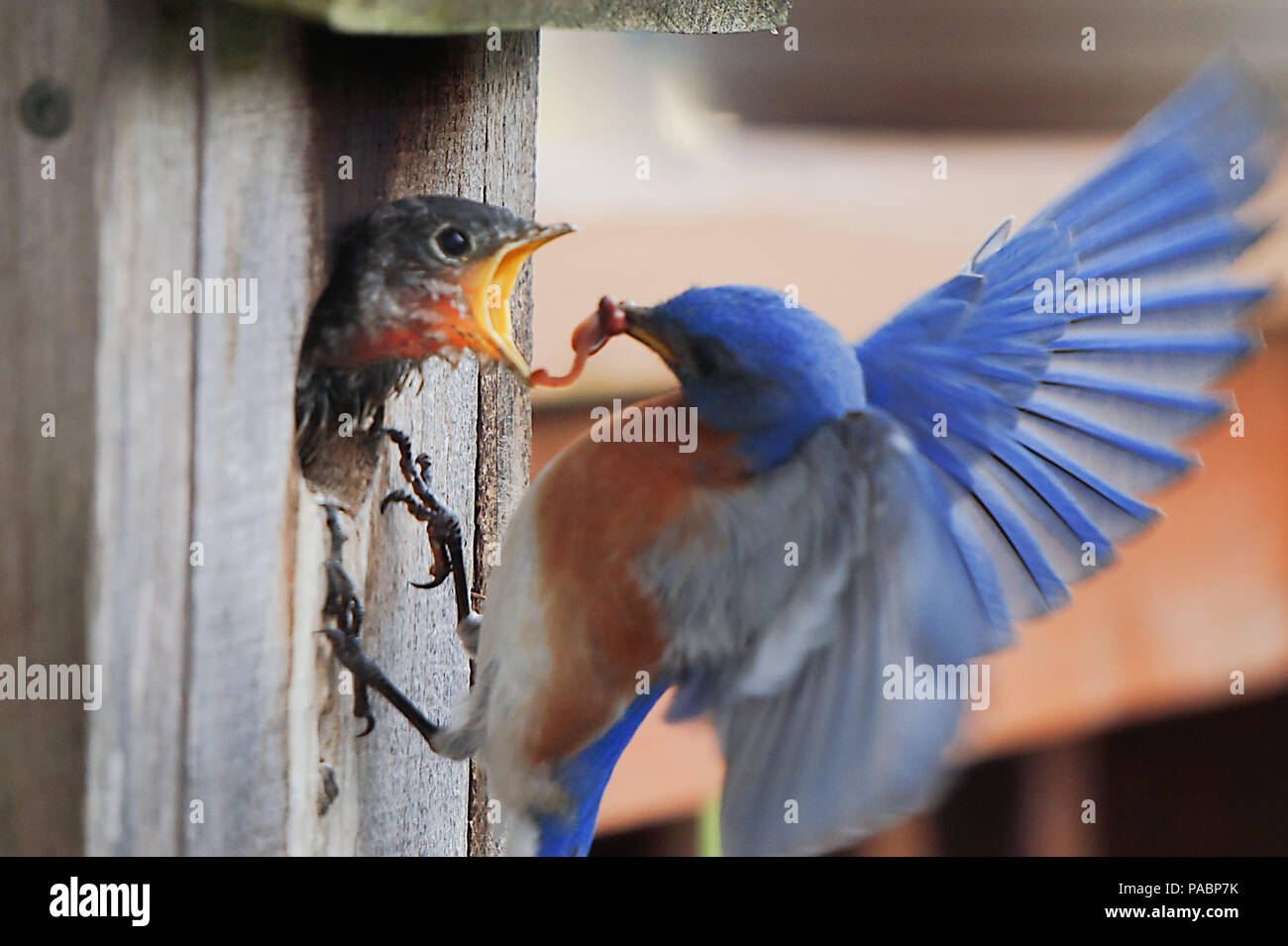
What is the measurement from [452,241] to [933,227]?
134 centimetres

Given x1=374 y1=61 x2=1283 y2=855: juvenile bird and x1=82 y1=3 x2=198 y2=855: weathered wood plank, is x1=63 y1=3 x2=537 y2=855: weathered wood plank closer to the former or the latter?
x1=82 y1=3 x2=198 y2=855: weathered wood plank

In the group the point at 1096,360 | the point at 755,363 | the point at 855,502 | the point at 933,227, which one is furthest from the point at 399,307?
the point at 933,227

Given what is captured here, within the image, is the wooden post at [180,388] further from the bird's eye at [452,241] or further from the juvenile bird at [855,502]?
the juvenile bird at [855,502]

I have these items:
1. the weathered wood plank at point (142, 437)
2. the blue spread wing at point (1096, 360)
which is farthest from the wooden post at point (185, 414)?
the blue spread wing at point (1096, 360)

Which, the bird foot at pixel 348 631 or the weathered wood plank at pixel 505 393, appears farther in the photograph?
the weathered wood plank at pixel 505 393

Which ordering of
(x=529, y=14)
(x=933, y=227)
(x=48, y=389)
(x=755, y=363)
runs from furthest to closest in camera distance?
(x=933, y=227) → (x=755, y=363) → (x=529, y=14) → (x=48, y=389)

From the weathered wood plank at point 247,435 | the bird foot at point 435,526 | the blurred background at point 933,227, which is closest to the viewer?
the weathered wood plank at point 247,435

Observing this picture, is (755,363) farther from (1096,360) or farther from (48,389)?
(48,389)

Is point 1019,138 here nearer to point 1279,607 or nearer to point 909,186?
point 909,186

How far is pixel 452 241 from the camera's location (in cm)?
146

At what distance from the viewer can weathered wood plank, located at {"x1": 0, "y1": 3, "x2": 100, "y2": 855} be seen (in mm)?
1101

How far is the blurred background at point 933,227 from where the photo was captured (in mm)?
2357

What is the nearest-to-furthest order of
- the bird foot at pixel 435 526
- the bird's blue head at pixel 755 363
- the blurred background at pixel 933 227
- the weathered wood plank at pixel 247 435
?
the weathered wood plank at pixel 247 435, the bird's blue head at pixel 755 363, the bird foot at pixel 435 526, the blurred background at pixel 933 227

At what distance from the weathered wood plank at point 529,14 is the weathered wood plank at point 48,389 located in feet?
0.56
